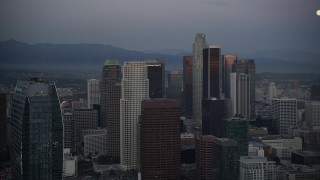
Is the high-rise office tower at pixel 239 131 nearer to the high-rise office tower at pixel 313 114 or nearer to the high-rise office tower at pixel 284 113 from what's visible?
the high-rise office tower at pixel 284 113

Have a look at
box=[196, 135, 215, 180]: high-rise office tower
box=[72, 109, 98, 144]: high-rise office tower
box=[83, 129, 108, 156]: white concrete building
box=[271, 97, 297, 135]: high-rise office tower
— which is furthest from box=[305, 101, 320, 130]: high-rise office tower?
box=[72, 109, 98, 144]: high-rise office tower

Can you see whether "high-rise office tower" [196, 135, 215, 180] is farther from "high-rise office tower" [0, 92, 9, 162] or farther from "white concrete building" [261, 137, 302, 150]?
"high-rise office tower" [0, 92, 9, 162]

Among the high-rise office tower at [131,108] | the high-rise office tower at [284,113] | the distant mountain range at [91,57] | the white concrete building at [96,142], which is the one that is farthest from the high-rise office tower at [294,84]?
the white concrete building at [96,142]

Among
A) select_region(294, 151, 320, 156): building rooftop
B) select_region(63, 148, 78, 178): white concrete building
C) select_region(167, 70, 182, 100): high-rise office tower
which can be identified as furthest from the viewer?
select_region(167, 70, 182, 100): high-rise office tower

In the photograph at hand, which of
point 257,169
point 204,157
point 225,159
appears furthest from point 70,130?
point 257,169

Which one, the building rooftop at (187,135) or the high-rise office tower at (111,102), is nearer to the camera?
the building rooftop at (187,135)
